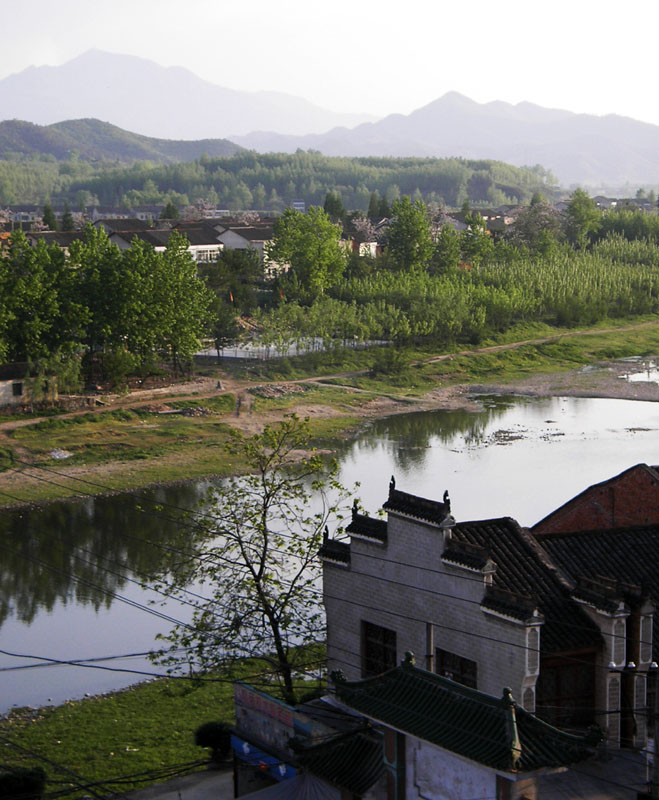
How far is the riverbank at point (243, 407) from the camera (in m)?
50.1

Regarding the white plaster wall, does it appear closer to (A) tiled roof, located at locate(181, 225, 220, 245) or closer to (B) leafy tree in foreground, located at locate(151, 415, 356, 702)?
(B) leafy tree in foreground, located at locate(151, 415, 356, 702)

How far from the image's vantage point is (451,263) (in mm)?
100812

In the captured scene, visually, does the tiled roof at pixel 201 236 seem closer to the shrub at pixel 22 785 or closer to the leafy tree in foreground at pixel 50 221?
the leafy tree in foreground at pixel 50 221

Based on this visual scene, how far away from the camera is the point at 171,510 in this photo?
1734 inches

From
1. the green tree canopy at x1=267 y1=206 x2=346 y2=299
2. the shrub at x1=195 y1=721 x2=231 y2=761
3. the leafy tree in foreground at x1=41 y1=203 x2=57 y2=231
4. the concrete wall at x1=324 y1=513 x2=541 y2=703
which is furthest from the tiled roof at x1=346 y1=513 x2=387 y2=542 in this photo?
the leafy tree in foreground at x1=41 y1=203 x2=57 y2=231

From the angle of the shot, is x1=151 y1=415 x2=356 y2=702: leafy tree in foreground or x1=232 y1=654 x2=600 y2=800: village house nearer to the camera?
x1=232 y1=654 x2=600 y2=800: village house

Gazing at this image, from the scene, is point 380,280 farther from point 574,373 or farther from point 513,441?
point 513,441

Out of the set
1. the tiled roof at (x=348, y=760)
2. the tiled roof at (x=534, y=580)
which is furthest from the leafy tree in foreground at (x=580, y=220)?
the tiled roof at (x=348, y=760)

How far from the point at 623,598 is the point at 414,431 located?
132 ft

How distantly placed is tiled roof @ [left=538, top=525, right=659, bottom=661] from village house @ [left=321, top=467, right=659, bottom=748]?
3 cm

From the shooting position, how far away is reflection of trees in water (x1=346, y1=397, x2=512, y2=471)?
179 feet

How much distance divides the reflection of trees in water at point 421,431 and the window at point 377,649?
1192 inches

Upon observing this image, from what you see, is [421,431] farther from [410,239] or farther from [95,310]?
[410,239]

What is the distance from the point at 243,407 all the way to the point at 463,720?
46259 millimetres
